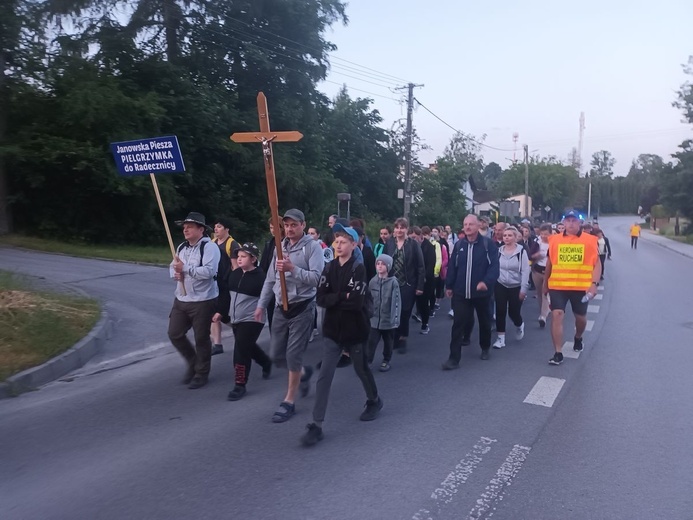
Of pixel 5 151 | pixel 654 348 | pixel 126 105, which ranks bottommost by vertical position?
pixel 654 348

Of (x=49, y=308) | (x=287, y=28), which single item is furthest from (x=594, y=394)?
(x=287, y=28)

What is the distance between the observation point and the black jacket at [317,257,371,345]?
17.5 feet

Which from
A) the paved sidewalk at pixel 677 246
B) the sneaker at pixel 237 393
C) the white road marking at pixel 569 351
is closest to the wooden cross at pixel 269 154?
the sneaker at pixel 237 393

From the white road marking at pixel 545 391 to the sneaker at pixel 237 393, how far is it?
2.76 metres

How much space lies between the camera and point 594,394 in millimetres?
6777

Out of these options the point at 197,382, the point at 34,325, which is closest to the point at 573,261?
the point at 197,382

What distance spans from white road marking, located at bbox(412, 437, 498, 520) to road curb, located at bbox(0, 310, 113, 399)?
4.37 m

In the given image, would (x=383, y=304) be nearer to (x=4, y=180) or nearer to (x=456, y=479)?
(x=456, y=479)

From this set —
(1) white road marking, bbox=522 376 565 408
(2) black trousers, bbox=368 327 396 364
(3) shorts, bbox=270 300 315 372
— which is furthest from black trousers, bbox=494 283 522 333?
(3) shorts, bbox=270 300 315 372

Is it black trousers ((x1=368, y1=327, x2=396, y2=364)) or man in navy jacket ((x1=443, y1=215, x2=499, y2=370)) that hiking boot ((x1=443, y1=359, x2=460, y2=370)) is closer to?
man in navy jacket ((x1=443, y1=215, x2=499, y2=370))

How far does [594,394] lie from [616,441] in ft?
4.76

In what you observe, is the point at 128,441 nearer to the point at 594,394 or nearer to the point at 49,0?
the point at 594,394

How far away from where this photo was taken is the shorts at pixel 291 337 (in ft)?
19.1

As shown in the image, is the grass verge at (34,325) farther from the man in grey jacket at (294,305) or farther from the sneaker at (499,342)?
the sneaker at (499,342)
